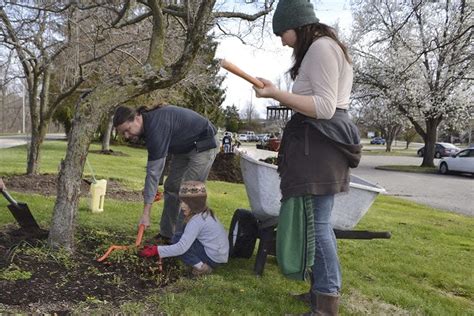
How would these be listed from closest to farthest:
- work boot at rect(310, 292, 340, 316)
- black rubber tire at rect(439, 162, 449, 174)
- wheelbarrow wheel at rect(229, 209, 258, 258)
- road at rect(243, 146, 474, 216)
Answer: work boot at rect(310, 292, 340, 316) < wheelbarrow wheel at rect(229, 209, 258, 258) < road at rect(243, 146, 474, 216) < black rubber tire at rect(439, 162, 449, 174)

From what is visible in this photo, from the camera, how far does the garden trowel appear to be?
14.2 ft

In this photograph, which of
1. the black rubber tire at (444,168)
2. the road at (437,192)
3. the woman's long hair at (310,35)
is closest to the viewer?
the woman's long hair at (310,35)

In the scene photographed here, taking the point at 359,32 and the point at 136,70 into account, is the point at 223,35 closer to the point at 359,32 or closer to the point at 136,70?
the point at 136,70

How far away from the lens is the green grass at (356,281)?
319 cm

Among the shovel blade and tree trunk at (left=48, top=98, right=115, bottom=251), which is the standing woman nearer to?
tree trunk at (left=48, top=98, right=115, bottom=251)

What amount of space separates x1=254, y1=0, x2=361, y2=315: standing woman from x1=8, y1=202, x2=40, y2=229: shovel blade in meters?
2.69

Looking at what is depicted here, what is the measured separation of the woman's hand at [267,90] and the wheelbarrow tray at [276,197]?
1026 mm

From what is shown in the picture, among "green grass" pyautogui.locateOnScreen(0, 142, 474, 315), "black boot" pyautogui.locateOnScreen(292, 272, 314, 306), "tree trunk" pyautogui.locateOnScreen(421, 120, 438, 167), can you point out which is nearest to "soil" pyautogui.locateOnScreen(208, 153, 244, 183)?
"green grass" pyautogui.locateOnScreen(0, 142, 474, 315)

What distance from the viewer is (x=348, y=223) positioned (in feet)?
12.0

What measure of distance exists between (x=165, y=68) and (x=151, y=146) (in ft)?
2.38

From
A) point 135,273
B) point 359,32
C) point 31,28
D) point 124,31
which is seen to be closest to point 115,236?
point 135,273

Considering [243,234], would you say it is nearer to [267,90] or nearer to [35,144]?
[267,90]

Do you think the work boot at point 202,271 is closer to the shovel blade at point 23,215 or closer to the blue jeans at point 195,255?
the blue jeans at point 195,255

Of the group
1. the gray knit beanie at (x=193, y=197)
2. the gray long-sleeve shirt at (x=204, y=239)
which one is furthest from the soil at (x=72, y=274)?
the gray knit beanie at (x=193, y=197)
